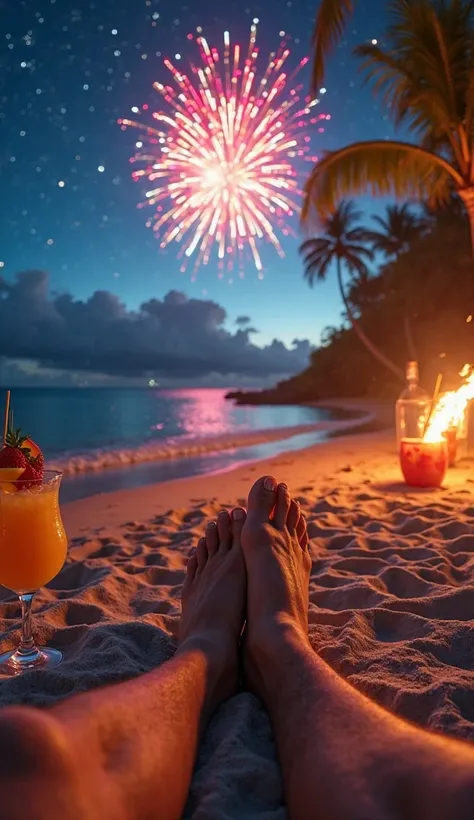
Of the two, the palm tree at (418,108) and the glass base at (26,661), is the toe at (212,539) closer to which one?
the glass base at (26,661)

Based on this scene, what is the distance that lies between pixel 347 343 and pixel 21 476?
31004 mm

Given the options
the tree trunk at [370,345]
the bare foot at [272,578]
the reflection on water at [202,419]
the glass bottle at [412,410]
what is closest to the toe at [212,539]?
the bare foot at [272,578]

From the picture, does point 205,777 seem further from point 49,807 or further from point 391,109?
point 391,109

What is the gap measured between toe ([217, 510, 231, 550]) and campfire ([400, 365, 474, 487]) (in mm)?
2304

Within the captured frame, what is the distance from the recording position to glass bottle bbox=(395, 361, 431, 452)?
4965 millimetres

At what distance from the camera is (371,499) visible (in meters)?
3.91

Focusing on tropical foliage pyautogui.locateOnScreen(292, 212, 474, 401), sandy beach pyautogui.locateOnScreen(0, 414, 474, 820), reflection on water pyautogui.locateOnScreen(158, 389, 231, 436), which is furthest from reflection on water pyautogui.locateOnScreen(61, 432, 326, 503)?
reflection on water pyautogui.locateOnScreen(158, 389, 231, 436)

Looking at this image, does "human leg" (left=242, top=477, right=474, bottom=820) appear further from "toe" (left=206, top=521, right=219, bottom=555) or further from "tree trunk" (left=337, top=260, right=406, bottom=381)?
"tree trunk" (left=337, top=260, right=406, bottom=381)

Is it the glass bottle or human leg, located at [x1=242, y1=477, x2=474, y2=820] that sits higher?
the glass bottle

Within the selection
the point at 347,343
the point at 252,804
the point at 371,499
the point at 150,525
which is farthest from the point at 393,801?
the point at 347,343

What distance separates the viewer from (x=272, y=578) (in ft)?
5.93

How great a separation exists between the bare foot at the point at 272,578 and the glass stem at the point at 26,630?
63 cm

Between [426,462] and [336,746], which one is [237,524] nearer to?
[336,746]

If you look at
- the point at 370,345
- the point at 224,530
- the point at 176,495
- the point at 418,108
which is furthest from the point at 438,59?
the point at 370,345
